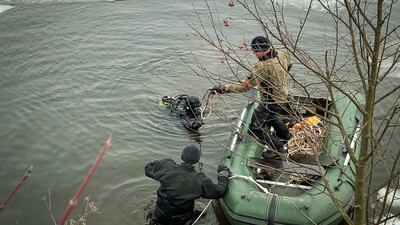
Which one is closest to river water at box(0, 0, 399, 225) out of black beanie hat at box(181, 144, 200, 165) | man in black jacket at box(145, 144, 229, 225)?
black beanie hat at box(181, 144, 200, 165)

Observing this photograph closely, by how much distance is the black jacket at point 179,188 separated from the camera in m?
5.75

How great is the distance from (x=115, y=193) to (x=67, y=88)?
14.1ft

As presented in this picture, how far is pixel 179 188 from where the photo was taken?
18.8ft

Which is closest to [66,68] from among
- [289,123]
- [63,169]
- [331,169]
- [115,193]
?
[63,169]

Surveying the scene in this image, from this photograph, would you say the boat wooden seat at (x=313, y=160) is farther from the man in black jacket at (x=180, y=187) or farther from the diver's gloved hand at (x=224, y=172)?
the man in black jacket at (x=180, y=187)

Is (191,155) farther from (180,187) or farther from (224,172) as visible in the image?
(224,172)

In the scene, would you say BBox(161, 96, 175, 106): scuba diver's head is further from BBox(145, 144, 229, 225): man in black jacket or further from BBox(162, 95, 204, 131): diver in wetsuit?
BBox(145, 144, 229, 225): man in black jacket

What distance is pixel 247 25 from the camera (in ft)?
49.1

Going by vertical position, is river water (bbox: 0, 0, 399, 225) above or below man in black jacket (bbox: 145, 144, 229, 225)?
below

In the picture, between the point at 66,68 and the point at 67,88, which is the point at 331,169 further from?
the point at 66,68

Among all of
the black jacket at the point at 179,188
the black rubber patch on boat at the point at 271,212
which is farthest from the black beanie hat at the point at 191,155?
the black rubber patch on boat at the point at 271,212

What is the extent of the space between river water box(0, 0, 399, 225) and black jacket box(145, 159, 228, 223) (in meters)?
0.69

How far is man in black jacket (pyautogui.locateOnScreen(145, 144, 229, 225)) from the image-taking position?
5750 millimetres

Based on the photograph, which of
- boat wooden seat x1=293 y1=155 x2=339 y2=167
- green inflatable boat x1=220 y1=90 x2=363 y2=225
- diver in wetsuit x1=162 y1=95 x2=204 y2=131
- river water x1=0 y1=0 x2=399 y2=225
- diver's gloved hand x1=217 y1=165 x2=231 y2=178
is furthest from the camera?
diver in wetsuit x1=162 y1=95 x2=204 y2=131
